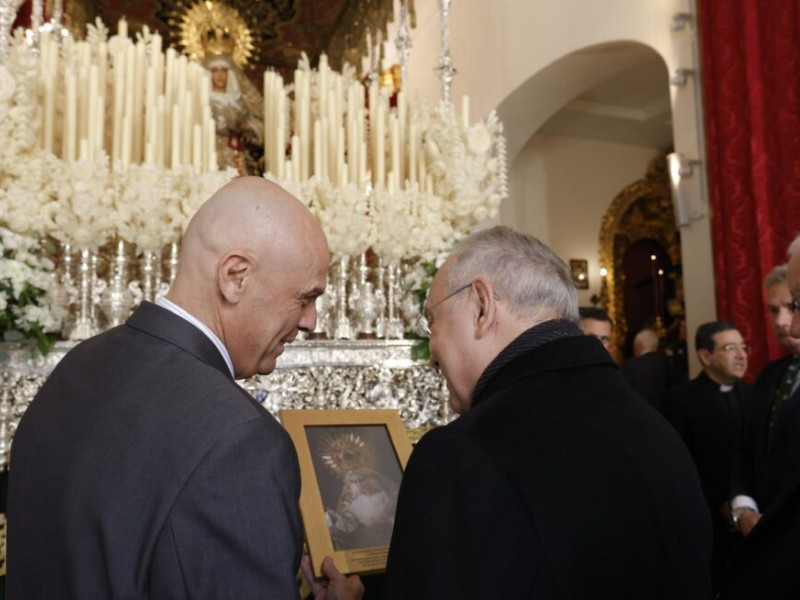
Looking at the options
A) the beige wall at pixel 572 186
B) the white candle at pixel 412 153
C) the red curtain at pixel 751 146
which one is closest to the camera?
the white candle at pixel 412 153

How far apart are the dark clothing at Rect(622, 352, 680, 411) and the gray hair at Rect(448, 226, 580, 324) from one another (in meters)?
4.66

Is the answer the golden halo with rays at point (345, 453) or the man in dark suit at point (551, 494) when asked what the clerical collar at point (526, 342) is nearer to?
the man in dark suit at point (551, 494)

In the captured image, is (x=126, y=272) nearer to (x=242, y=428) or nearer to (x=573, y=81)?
(x=242, y=428)

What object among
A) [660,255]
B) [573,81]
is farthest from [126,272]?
[660,255]

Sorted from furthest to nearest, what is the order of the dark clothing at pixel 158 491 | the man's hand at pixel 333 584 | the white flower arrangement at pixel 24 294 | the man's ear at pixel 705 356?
the man's ear at pixel 705 356, the white flower arrangement at pixel 24 294, the man's hand at pixel 333 584, the dark clothing at pixel 158 491

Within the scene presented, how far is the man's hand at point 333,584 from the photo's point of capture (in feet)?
5.71

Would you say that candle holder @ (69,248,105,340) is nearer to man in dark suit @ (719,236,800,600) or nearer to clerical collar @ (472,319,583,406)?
clerical collar @ (472,319,583,406)

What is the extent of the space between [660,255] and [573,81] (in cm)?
356

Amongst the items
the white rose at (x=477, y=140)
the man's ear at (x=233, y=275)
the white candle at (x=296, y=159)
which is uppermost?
the white rose at (x=477, y=140)

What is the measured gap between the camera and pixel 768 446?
3348mm

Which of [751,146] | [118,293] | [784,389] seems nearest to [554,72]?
[751,146]

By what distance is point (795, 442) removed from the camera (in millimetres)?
2951

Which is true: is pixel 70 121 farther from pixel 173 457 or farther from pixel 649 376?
pixel 649 376

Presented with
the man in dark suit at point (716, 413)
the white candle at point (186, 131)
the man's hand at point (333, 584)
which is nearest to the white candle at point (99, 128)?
the white candle at point (186, 131)
